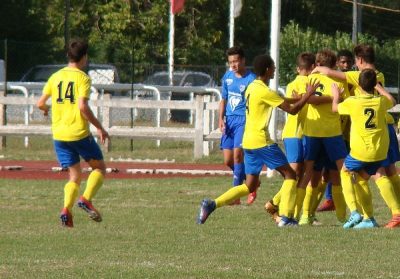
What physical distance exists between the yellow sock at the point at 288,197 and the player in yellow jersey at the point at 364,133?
55 cm

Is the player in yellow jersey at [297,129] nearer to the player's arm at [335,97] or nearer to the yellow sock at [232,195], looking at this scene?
the yellow sock at [232,195]

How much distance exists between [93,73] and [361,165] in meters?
27.0

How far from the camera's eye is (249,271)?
34.9 ft

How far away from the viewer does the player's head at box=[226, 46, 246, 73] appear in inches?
675

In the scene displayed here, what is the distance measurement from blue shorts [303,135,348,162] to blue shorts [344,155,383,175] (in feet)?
1.85

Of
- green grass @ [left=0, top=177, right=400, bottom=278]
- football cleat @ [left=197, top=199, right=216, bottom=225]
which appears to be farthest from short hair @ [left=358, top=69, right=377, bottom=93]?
football cleat @ [left=197, top=199, right=216, bottom=225]

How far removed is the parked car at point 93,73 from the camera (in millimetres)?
39938

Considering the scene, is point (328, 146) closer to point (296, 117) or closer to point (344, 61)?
point (296, 117)

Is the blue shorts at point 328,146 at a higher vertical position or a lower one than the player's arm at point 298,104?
lower

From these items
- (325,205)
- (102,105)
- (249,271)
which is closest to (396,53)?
(102,105)

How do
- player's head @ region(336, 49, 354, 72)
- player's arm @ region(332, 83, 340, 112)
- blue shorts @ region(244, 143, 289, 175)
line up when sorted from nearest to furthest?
player's arm @ region(332, 83, 340, 112)
blue shorts @ region(244, 143, 289, 175)
player's head @ region(336, 49, 354, 72)

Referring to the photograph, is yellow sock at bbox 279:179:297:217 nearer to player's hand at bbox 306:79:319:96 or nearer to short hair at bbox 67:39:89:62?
player's hand at bbox 306:79:319:96

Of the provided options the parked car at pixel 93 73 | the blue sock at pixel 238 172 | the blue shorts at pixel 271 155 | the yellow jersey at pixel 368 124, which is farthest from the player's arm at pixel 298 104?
the parked car at pixel 93 73

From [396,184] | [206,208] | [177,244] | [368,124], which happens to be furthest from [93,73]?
[177,244]
